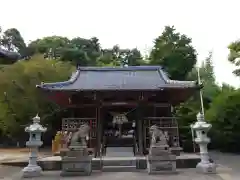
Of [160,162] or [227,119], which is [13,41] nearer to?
[227,119]

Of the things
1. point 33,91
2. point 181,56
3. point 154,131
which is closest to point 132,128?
point 154,131

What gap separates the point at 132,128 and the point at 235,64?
8673 millimetres

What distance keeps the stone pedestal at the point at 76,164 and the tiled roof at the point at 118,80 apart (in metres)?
3.21

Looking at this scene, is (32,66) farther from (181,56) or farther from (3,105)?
(181,56)

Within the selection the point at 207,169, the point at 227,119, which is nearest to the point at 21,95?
the point at 227,119

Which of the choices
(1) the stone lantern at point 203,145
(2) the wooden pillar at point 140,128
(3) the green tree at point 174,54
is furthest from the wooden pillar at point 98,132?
(3) the green tree at point 174,54

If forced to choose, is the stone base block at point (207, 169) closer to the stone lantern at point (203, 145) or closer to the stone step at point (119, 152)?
the stone lantern at point (203, 145)

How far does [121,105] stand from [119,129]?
145 centimetres

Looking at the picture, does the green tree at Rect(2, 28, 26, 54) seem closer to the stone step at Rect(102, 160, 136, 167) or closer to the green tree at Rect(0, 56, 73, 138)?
the green tree at Rect(0, 56, 73, 138)

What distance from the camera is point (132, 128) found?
49.8ft

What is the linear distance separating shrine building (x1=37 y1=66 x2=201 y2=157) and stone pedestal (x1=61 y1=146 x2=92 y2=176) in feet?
8.36

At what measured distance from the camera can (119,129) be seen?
14875 mm

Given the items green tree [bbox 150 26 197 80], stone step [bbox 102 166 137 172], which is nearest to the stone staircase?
stone step [bbox 102 166 137 172]

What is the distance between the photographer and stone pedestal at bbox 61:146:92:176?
1058 cm
